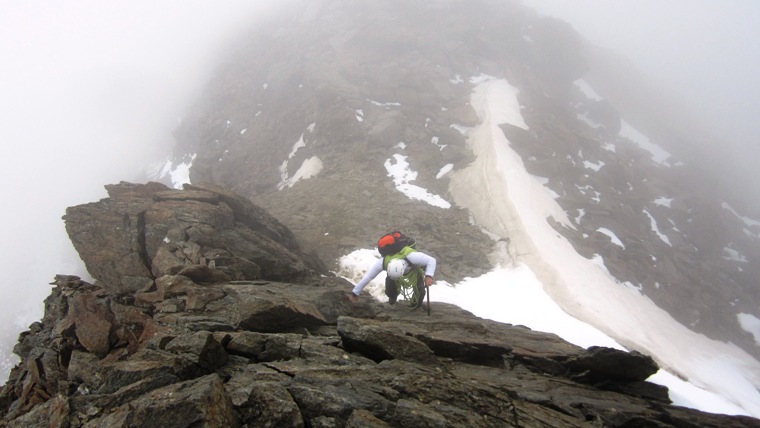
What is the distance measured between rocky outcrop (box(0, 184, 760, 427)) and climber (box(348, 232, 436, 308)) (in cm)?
80

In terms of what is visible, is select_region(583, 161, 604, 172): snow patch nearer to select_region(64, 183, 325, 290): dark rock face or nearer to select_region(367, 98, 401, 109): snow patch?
select_region(367, 98, 401, 109): snow patch

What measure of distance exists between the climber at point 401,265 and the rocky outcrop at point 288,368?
801 mm

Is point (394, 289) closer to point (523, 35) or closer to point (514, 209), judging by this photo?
point (514, 209)

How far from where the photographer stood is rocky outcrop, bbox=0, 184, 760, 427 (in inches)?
208

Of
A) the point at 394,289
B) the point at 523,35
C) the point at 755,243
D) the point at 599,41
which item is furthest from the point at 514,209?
the point at 599,41

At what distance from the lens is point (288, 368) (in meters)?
6.28

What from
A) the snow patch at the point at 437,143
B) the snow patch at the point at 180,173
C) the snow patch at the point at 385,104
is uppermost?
the snow patch at the point at 385,104

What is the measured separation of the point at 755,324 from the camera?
26.2 metres

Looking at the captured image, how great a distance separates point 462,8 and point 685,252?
42.8 m

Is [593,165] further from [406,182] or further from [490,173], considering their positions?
[406,182]

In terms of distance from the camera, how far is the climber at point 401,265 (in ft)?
34.1

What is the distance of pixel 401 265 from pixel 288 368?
187 inches

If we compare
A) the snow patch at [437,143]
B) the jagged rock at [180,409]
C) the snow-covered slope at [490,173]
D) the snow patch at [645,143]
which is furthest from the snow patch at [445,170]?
the snow patch at [645,143]

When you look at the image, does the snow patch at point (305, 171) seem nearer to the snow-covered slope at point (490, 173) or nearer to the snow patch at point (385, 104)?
the snow-covered slope at point (490, 173)
